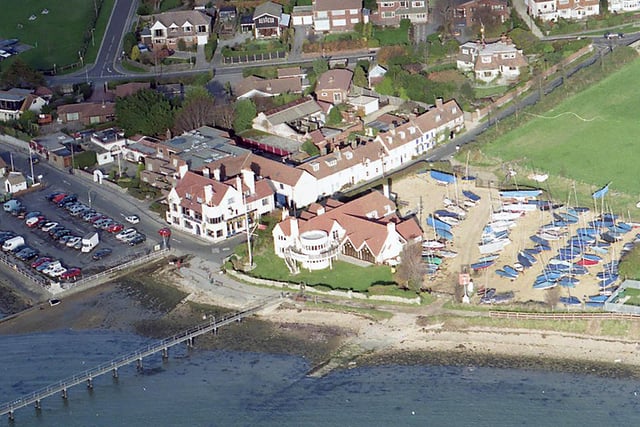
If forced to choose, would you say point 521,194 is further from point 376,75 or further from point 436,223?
point 376,75

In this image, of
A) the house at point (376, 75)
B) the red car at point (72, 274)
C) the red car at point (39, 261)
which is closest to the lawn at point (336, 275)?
the red car at point (72, 274)

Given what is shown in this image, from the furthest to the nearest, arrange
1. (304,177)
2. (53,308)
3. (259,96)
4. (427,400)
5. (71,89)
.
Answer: (71,89) < (259,96) < (304,177) < (53,308) < (427,400)

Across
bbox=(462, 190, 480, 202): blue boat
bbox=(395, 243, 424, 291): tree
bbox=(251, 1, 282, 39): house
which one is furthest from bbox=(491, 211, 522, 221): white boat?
bbox=(251, 1, 282, 39): house

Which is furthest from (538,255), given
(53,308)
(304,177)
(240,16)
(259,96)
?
(240,16)

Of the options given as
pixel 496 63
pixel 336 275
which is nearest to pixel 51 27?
pixel 496 63

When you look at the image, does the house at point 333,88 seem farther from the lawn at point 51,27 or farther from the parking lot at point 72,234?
the lawn at point 51,27

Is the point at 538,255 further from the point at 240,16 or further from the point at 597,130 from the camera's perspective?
the point at 240,16
